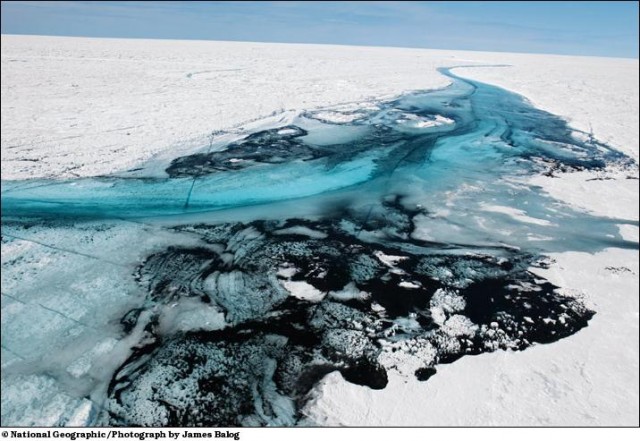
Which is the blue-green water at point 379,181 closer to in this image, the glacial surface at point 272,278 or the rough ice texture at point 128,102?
the glacial surface at point 272,278

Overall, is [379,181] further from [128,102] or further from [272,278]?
[128,102]

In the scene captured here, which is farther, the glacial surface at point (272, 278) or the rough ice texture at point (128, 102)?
the rough ice texture at point (128, 102)

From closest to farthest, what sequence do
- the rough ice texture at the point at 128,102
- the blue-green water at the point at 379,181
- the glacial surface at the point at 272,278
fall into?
1. the glacial surface at the point at 272,278
2. the blue-green water at the point at 379,181
3. the rough ice texture at the point at 128,102

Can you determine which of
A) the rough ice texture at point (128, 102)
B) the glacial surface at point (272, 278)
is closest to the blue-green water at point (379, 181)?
the glacial surface at point (272, 278)

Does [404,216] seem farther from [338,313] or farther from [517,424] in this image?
[517,424]

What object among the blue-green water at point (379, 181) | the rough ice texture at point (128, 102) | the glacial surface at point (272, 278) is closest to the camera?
the glacial surface at point (272, 278)

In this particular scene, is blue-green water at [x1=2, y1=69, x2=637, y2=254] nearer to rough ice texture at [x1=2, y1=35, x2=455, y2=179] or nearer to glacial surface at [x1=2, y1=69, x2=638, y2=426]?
glacial surface at [x1=2, y1=69, x2=638, y2=426]

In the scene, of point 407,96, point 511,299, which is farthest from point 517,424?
point 407,96

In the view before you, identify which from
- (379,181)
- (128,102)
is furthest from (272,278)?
(128,102)
